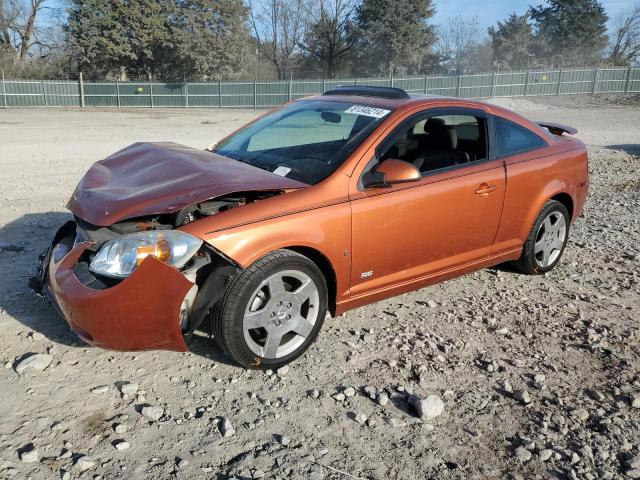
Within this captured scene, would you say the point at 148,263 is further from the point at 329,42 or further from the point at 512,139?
the point at 329,42

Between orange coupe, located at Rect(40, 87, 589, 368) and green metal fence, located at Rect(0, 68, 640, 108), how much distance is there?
29.0m

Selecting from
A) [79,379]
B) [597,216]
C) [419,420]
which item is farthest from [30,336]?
[597,216]

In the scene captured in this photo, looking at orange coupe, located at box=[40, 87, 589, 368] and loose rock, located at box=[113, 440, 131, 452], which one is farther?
orange coupe, located at box=[40, 87, 589, 368]

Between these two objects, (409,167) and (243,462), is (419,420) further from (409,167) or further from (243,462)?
(409,167)

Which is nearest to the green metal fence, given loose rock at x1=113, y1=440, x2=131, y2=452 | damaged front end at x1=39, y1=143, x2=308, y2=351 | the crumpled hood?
the crumpled hood

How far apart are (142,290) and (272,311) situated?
0.78 meters

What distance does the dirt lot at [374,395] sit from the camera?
2.69 metres

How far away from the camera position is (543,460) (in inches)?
108

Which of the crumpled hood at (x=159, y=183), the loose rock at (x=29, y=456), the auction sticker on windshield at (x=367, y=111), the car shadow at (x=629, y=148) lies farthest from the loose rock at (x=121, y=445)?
the car shadow at (x=629, y=148)

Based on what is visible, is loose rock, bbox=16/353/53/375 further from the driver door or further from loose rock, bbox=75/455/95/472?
the driver door

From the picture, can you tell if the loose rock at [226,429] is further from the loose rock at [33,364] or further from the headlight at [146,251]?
the loose rock at [33,364]

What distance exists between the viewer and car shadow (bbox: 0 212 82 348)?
3840 mm

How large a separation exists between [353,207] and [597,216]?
4965mm

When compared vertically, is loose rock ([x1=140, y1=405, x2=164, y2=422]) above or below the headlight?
below
